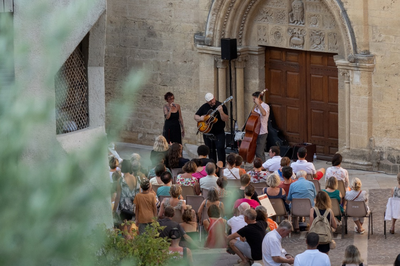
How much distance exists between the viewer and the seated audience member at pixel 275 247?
841 centimetres

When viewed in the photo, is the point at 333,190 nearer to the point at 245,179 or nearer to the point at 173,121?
the point at 245,179

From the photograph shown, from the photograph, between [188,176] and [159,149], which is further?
[159,149]

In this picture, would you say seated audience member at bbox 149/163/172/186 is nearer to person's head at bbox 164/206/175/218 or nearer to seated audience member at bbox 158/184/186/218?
seated audience member at bbox 158/184/186/218

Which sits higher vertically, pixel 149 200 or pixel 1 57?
pixel 1 57

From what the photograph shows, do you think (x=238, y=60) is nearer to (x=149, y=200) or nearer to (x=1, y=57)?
(x=149, y=200)

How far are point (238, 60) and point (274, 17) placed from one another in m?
1.09

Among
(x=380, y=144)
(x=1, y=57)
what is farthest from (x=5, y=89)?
(x=380, y=144)

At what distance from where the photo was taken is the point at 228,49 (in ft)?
48.4

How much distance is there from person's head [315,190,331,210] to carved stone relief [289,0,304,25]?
589 cm

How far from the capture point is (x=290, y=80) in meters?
15.4

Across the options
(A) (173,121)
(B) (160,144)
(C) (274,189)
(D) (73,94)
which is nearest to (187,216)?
(C) (274,189)

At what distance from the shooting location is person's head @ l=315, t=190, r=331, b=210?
9.43 metres

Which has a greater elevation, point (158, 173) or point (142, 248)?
point (158, 173)

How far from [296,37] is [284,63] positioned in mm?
735
